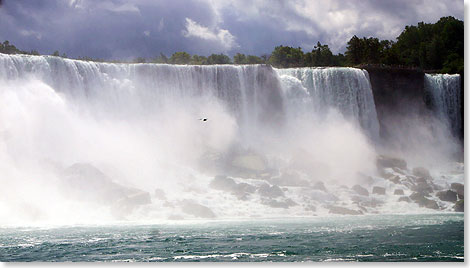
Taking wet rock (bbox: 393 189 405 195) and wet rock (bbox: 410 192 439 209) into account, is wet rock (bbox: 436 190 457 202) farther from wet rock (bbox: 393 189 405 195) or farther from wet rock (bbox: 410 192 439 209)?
wet rock (bbox: 393 189 405 195)

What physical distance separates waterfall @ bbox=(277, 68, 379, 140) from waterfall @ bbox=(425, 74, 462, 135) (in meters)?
1.85

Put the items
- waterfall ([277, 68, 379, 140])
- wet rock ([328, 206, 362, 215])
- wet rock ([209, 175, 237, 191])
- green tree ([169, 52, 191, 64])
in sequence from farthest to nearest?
waterfall ([277, 68, 379, 140]) → wet rock ([209, 175, 237, 191]) → wet rock ([328, 206, 362, 215]) → green tree ([169, 52, 191, 64])

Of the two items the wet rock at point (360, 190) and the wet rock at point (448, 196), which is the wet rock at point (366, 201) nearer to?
the wet rock at point (360, 190)

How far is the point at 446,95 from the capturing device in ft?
59.5

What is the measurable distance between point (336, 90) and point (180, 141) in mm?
4714

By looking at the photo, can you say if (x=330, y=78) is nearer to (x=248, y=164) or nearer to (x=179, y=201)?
(x=248, y=164)

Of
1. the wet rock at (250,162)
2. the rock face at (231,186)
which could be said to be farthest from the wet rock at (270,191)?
the wet rock at (250,162)

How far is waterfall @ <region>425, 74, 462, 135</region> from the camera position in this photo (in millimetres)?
17500

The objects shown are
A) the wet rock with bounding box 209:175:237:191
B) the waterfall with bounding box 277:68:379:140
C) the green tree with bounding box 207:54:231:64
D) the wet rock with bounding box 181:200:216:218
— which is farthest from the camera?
the waterfall with bounding box 277:68:379:140

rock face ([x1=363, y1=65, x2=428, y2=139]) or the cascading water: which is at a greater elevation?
rock face ([x1=363, y1=65, x2=428, y2=139])

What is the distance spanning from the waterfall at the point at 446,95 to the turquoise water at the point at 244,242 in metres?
7.34

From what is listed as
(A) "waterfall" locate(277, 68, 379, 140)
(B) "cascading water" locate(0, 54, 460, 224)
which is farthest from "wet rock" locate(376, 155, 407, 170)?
(A) "waterfall" locate(277, 68, 379, 140)

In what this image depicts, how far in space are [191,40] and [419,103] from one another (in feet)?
33.3

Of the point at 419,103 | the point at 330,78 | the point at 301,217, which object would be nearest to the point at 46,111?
the point at 301,217
